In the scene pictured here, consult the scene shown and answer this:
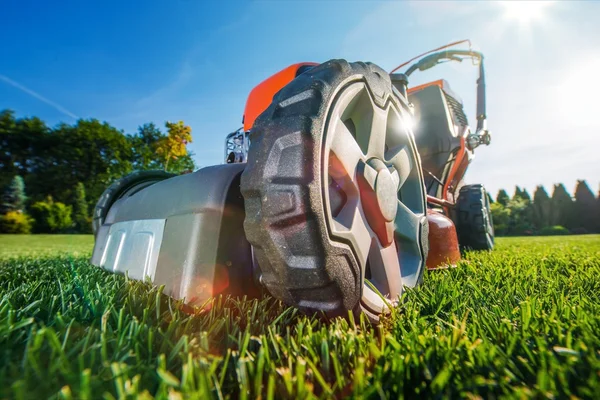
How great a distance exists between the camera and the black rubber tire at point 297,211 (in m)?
0.81

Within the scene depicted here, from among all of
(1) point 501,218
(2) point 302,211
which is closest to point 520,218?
(1) point 501,218

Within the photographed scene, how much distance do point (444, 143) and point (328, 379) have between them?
2.95 metres

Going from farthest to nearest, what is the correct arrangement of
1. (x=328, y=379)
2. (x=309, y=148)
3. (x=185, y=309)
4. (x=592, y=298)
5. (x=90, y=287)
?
(x=90, y=287), (x=592, y=298), (x=185, y=309), (x=309, y=148), (x=328, y=379)

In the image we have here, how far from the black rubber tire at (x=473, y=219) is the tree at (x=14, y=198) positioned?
3790 centimetres

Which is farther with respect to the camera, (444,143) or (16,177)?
(16,177)

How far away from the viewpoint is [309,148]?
84 centimetres

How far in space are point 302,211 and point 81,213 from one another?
35.1 metres

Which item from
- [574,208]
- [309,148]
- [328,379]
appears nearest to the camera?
[328,379]

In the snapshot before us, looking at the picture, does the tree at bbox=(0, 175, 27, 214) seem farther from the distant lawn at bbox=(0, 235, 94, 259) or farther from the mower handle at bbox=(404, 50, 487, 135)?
the mower handle at bbox=(404, 50, 487, 135)

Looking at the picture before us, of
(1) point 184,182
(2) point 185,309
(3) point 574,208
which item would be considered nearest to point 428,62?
(1) point 184,182

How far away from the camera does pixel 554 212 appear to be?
24.9 metres

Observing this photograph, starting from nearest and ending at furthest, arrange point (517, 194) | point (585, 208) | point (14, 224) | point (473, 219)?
point (473, 219) → point (14, 224) → point (585, 208) → point (517, 194)

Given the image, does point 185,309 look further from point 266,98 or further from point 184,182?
point 266,98

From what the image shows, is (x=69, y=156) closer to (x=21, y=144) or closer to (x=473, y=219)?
(x=21, y=144)
